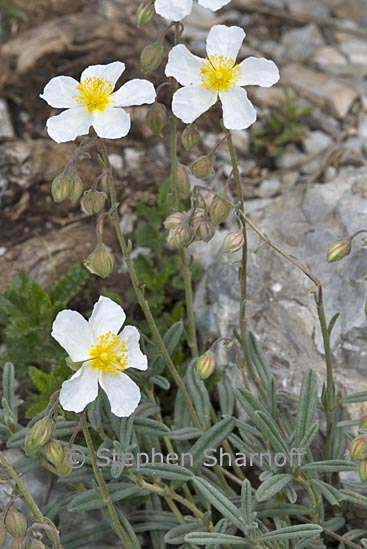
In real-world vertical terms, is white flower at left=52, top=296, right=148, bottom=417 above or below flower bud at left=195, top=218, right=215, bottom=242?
below

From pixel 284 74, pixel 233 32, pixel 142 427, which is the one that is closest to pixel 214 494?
pixel 142 427

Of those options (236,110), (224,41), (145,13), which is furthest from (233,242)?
(145,13)

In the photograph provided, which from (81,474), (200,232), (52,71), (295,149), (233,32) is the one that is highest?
(233,32)

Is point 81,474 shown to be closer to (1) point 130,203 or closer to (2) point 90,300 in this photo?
(2) point 90,300

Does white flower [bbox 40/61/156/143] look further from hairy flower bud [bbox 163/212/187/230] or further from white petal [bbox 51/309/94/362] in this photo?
white petal [bbox 51/309/94/362]

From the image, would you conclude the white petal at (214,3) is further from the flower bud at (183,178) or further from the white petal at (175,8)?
the flower bud at (183,178)

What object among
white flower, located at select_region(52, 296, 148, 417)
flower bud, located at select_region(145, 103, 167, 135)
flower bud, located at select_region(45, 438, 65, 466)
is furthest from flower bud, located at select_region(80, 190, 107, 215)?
flower bud, located at select_region(45, 438, 65, 466)
